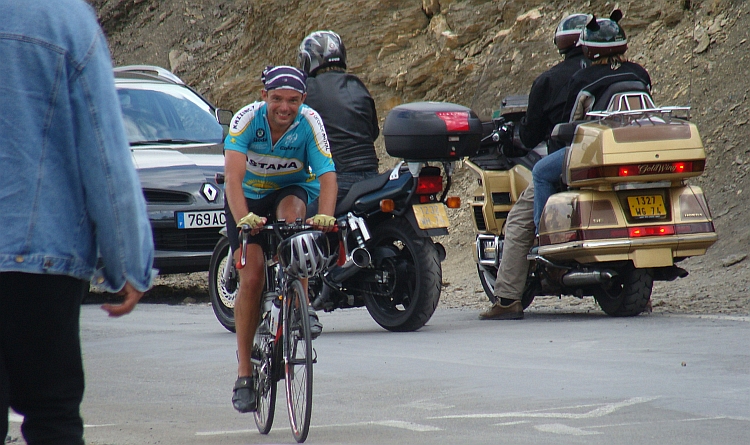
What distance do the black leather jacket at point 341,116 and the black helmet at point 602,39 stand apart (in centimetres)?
181

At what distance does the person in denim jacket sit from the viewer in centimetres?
298

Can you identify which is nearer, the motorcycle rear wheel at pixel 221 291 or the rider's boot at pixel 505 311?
the motorcycle rear wheel at pixel 221 291

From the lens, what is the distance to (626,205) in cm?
905

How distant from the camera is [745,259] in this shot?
12.3m

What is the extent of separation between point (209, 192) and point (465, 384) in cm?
560

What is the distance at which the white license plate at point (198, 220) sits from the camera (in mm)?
11461

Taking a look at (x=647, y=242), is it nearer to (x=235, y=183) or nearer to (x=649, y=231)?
(x=649, y=231)

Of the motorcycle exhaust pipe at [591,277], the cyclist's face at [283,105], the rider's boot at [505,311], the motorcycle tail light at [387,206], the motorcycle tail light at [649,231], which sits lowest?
the rider's boot at [505,311]

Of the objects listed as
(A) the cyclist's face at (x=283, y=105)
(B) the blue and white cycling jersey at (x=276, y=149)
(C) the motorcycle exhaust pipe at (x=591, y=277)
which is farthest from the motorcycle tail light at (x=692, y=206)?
(A) the cyclist's face at (x=283, y=105)

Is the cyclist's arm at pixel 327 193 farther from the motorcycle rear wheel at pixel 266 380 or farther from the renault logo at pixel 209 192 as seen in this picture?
the renault logo at pixel 209 192

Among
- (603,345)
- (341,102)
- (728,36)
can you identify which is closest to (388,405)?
(603,345)

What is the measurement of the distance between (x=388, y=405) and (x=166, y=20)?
82.9 feet

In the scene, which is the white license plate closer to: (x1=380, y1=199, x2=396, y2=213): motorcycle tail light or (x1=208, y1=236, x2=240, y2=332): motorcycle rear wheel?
(x1=208, y1=236, x2=240, y2=332): motorcycle rear wheel

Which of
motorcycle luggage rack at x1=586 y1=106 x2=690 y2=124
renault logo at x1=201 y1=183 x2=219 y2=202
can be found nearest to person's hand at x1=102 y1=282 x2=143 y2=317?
motorcycle luggage rack at x1=586 y1=106 x2=690 y2=124
